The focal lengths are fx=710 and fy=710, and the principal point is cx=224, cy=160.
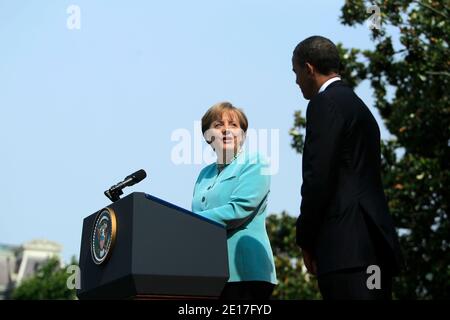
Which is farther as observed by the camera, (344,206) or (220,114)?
(220,114)

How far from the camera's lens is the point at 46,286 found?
49.6 metres

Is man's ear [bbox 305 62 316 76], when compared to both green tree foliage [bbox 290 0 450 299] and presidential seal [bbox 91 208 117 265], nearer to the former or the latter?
presidential seal [bbox 91 208 117 265]

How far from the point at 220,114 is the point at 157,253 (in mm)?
1229

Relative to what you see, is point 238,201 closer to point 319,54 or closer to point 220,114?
point 220,114

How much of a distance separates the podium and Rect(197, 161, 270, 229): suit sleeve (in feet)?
0.99

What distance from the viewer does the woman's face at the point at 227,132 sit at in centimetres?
433

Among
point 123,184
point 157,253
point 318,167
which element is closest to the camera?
point 157,253

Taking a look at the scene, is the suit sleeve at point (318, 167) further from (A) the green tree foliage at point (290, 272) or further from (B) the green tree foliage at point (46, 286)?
(B) the green tree foliage at point (46, 286)

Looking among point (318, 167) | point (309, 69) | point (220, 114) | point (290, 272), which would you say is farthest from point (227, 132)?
point (290, 272)

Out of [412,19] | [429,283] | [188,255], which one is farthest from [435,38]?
[188,255]

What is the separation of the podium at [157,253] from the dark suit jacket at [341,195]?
488mm

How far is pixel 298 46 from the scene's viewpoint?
3.89 meters
